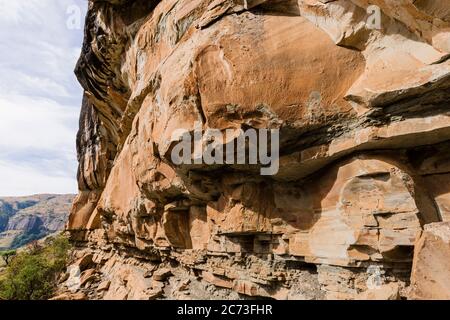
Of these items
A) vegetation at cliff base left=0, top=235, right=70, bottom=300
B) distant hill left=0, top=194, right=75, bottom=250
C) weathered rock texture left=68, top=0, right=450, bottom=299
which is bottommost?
distant hill left=0, top=194, right=75, bottom=250

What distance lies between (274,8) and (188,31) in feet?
8.47

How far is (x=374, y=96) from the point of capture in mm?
4754

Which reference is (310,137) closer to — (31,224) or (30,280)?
(30,280)

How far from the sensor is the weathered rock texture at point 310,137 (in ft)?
15.5

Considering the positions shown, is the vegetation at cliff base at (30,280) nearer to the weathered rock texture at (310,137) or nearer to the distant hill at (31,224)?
the weathered rock texture at (310,137)

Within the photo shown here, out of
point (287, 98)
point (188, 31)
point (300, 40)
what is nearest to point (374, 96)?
point (287, 98)

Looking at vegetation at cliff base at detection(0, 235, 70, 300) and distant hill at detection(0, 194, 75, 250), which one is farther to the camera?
distant hill at detection(0, 194, 75, 250)

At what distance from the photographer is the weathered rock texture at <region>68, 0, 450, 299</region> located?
15.5 feet

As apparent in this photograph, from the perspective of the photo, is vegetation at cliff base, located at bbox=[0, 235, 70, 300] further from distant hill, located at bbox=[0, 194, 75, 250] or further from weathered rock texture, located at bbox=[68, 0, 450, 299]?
distant hill, located at bbox=[0, 194, 75, 250]

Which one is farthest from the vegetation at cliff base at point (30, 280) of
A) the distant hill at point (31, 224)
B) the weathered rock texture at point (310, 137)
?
the distant hill at point (31, 224)

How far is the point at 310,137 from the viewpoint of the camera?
5.73 metres

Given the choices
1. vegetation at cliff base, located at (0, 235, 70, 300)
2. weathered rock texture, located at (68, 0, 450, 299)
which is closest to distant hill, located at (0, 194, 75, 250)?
vegetation at cliff base, located at (0, 235, 70, 300)
